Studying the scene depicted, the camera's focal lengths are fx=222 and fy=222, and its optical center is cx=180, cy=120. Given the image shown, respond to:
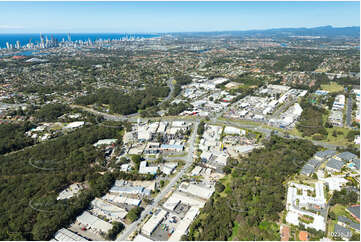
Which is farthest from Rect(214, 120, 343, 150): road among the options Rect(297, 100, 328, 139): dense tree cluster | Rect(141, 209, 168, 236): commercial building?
Rect(141, 209, 168, 236): commercial building

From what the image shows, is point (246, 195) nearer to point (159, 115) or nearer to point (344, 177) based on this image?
point (344, 177)

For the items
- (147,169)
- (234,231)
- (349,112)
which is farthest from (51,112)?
(349,112)

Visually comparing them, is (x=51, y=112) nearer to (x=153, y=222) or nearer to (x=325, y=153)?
(x=153, y=222)

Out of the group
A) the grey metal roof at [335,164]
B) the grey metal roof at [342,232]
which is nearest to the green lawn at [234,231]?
the grey metal roof at [342,232]

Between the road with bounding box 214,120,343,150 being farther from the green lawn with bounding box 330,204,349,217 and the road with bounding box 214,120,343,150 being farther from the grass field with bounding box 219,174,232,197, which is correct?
the grass field with bounding box 219,174,232,197

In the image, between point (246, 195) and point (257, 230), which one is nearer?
point (257, 230)

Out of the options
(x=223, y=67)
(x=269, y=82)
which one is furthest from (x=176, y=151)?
(x=223, y=67)
